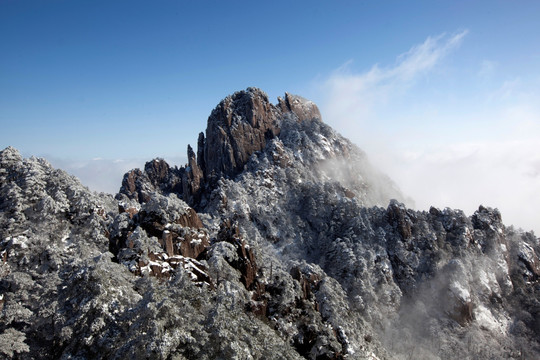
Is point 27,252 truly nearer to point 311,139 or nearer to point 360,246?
point 360,246

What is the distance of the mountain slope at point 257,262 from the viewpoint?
27734 millimetres

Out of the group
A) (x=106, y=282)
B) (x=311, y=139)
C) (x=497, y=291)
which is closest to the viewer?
(x=106, y=282)

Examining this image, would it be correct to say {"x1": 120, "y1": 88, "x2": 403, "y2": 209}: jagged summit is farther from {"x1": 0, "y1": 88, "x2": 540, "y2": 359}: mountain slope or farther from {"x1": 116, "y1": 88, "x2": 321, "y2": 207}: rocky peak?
{"x1": 0, "y1": 88, "x2": 540, "y2": 359}: mountain slope

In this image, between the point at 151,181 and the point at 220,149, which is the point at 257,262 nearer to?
the point at 220,149

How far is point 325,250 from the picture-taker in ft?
384

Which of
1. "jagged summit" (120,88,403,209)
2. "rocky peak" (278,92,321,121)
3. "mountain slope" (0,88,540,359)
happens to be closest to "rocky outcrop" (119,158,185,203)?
"jagged summit" (120,88,403,209)

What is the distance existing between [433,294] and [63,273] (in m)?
109

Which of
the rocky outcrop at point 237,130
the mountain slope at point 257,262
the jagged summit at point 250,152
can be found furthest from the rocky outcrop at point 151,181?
the rocky outcrop at point 237,130

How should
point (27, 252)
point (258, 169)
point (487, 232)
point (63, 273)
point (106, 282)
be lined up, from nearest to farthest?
point (106, 282)
point (63, 273)
point (27, 252)
point (487, 232)
point (258, 169)

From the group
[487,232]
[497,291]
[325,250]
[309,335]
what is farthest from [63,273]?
[487,232]

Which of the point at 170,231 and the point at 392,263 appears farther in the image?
the point at 392,263

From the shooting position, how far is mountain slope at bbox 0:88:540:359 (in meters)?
27.7

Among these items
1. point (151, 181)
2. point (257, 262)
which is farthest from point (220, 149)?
point (257, 262)

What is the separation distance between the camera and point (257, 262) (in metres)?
60.5
